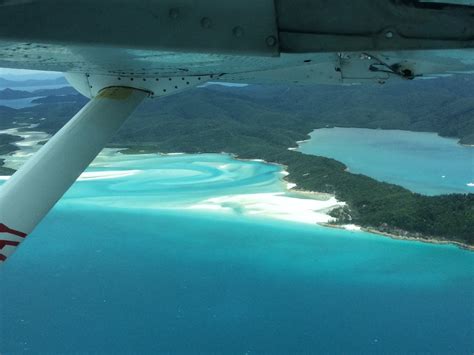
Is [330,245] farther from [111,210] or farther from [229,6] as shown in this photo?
[229,6]

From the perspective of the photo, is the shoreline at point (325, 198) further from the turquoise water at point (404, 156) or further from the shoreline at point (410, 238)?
the turquoise water at point (404, 156)

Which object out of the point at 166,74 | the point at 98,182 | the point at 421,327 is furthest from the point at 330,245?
the point at 166,74

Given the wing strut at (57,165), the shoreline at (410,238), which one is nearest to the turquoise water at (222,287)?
the shoreline at (410,238)

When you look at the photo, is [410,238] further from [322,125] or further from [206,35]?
[206,35]

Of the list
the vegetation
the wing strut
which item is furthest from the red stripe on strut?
the vegetation

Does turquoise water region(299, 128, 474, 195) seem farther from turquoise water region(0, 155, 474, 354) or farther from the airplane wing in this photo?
the airplane wing
